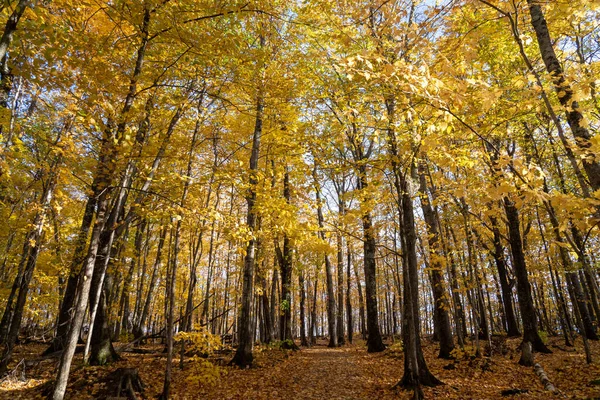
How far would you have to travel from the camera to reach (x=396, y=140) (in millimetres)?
6680

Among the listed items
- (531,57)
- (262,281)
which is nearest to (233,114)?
(262,281)

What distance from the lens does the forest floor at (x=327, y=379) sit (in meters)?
6.64

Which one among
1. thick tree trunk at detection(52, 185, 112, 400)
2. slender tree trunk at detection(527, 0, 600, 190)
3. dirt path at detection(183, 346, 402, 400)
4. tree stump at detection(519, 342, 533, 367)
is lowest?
dirt path at detection(183, 346, 402, 400)

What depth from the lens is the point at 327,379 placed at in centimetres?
881

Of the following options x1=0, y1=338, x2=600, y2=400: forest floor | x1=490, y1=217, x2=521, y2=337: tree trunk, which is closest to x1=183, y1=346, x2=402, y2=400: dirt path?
x1=0, y1=338, x2=600, y2=400: forest floor

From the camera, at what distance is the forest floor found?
6641 mm

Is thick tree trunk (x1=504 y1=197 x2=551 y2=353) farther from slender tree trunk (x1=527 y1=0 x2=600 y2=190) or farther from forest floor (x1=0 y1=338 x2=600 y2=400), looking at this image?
slender tree trunk (x1=527 y1=0 x2=600 y2=190)

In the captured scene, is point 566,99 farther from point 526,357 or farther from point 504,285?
point 504,285

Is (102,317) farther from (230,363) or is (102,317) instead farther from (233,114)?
(233,114)

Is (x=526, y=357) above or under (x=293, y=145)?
under

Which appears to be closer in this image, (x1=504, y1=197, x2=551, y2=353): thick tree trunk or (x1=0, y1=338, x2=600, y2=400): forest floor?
(x1=0, y1=338, x2=600, y2=400): forest floor

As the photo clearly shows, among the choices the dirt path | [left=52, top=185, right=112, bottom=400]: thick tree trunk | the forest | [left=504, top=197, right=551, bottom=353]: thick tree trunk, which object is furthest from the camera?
[left=504, top=197, right=551, bottom=353]: thick tree trunk

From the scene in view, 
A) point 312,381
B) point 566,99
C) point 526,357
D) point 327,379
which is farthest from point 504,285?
point 566,99

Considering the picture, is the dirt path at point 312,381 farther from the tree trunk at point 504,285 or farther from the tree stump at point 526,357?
the tree trunk at point 504,285
